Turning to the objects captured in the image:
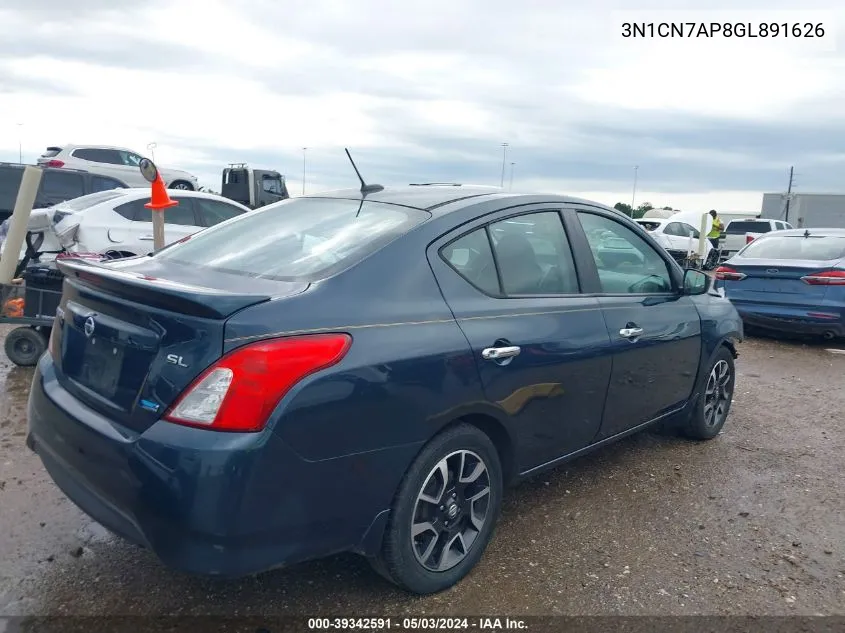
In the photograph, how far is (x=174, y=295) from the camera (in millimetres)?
2311

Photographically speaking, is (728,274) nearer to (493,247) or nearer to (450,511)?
(493,247)

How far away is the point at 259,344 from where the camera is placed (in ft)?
7.41

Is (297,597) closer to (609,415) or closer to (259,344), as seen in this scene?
(259,344)

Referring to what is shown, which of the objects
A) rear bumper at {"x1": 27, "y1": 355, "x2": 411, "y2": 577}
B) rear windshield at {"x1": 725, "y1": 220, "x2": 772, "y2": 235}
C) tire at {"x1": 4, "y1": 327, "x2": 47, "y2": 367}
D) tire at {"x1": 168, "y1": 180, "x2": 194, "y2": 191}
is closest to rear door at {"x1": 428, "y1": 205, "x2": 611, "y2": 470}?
rear bumper at {"x1": 27, "y1": 355, "x2": 411, "y2": 577}

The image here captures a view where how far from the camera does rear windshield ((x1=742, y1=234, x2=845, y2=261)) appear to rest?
331 inches

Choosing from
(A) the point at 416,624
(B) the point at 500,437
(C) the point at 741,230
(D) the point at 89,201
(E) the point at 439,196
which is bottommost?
(A) the point at 416,624

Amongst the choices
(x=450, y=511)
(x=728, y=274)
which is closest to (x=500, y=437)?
(x=450, y=511)

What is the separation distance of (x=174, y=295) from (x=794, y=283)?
7867mm

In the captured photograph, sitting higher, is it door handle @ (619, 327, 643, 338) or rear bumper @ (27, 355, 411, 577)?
door handle @ (619, 327, 643, 338)

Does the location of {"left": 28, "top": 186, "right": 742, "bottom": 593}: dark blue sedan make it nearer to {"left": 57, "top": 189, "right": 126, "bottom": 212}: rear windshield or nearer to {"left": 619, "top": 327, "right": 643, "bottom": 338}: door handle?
{"left": 619, "top": 327, "right": 643, "bottom": 338}: door handle

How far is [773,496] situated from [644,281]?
55.3 inches

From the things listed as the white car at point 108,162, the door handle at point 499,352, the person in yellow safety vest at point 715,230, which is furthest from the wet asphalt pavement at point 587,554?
the person in yellow safety vest at point 715,230

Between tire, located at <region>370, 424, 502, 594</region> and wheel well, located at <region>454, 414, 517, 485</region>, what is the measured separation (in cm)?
6

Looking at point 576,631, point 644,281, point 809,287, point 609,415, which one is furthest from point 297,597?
point 809,287
